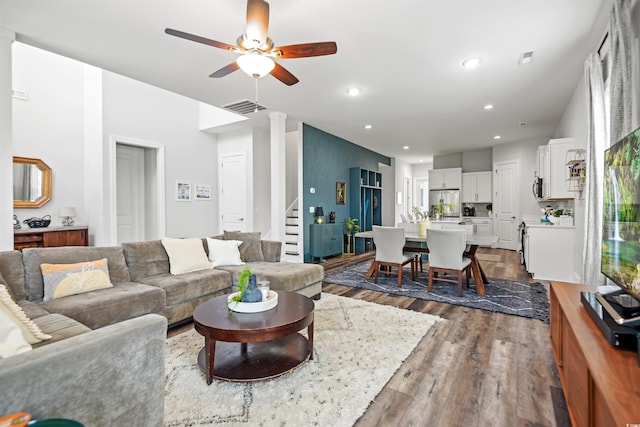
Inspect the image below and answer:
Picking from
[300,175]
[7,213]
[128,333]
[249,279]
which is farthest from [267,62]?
[300,175]

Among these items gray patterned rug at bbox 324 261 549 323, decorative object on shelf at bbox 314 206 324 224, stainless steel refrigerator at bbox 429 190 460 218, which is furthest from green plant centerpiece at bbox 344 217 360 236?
stainless steel refrigerator at bbox 429 190 460 218

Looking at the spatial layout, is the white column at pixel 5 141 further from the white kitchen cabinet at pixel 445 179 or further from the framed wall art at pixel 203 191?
the white kitchen cabinet at pixel 445 179

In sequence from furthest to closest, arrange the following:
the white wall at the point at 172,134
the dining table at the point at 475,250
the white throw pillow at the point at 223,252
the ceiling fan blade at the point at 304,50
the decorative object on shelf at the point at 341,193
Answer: the decorative object on shelf at the point at 341,193 < the white wall at the point at 172,134 < the dining table at the point at 475,250 < the white throw pillow at the point at 223,252 < the ceiling fan blade at the point at 304,50

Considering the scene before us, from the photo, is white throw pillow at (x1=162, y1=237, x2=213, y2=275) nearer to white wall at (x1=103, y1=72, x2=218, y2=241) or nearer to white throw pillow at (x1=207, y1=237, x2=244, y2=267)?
white throw pillow at (x1=207, y1=237, x2=244, y2=267)

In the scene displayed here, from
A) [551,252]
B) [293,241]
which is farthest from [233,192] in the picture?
[551,252]

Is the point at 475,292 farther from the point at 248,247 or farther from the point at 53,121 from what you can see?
the point at 53,121

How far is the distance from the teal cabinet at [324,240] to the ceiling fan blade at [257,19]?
4345mm

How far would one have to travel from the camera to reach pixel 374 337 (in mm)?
2615

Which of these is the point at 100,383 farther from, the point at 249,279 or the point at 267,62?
the point at 267,62

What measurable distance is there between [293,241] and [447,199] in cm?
536

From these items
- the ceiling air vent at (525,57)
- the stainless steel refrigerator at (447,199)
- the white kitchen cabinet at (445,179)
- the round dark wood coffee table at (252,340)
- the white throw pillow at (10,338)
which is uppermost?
the ceiling air vent at (525,57)

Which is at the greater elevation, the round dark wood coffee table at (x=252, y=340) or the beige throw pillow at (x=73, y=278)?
the beige throw pillow at (x=73, y=278)

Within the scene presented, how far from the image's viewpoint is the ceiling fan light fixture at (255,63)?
7.59 ft

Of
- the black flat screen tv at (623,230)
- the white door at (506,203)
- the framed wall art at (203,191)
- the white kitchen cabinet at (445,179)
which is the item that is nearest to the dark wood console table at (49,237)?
the framed wall art at (203,191)
